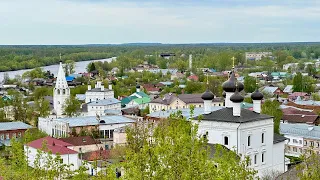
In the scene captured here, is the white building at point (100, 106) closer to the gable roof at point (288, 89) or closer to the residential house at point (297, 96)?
the residential house at point (297, 96)

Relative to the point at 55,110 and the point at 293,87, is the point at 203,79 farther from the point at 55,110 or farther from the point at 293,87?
the point at 55,110

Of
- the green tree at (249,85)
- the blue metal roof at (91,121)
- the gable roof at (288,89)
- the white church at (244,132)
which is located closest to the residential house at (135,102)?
the blue metal roof at (91,121)

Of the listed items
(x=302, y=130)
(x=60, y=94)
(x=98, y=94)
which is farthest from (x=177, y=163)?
(x=98, y=94)

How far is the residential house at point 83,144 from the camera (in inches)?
872

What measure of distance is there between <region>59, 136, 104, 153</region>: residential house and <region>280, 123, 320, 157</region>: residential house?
26.1ft

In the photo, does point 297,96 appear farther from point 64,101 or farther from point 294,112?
point 64,101

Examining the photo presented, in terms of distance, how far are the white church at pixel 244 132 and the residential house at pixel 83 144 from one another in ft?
22.6

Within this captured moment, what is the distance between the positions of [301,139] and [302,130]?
0.68 metres

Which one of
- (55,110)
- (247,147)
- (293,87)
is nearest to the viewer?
(247,147)

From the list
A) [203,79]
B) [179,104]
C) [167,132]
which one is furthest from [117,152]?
Result: [203,79]

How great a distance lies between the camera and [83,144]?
22516 millimetres

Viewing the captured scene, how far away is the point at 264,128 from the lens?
16.7 meters

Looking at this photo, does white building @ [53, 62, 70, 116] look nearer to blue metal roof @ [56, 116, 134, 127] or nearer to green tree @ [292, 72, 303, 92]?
blue metal roof @ [56, 116, 134, 127]

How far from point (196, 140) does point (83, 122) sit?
62.3 ft
